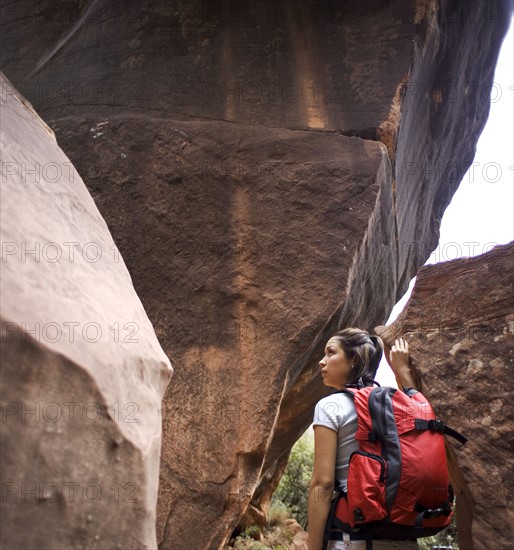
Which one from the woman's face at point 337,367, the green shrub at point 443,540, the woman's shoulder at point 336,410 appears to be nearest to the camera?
the woman's shoulder at point 336,410

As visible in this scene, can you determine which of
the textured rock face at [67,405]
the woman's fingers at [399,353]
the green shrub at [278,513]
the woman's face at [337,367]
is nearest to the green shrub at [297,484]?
the green shrub at [278,513]

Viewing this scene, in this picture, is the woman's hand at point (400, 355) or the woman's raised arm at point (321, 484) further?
the woman's hand at point (400, 355)

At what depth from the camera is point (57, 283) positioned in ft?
6.99

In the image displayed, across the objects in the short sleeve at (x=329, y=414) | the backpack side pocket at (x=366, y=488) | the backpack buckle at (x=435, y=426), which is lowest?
the backpack side pocket at (x=366, y=488)

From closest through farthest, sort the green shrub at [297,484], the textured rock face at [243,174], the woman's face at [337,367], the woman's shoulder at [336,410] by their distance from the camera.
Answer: the woman's shoulder at [336,410], the woman's face at [337,367], the textured rock face at [243,174], the green shrub at [297,484]

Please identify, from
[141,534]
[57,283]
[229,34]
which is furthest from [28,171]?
[229,34]

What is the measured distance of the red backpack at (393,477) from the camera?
2.65 meters

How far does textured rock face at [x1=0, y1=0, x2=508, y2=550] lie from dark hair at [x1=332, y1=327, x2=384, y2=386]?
121 centimetres

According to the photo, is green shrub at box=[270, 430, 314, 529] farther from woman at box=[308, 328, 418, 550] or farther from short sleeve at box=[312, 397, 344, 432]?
short sleeve at box=[312, 397, 344, 432]

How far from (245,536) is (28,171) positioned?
6211 millimetres

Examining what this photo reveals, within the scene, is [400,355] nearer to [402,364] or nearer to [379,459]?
[402,364]

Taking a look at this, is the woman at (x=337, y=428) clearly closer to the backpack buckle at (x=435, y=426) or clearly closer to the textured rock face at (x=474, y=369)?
the backpack buckle at (x=435, y=426)

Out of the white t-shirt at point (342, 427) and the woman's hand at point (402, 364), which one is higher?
the woman's hand at point (402, 364)

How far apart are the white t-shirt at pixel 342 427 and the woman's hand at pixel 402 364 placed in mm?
776
